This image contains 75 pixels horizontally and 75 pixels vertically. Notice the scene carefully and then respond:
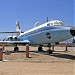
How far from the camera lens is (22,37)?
111ft

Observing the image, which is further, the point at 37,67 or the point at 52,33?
the point at 52,33

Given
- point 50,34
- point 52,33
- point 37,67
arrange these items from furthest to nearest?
1. point 50,34
2. point 52,33
3. point 37,67

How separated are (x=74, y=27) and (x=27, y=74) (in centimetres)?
1073

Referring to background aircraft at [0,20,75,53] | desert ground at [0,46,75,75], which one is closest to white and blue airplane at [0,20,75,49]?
background aircraft at [0,20,75,53]

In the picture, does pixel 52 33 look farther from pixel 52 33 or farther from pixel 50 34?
pixel 50 34

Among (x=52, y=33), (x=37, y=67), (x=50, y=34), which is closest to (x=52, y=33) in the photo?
(x=52, y=33)

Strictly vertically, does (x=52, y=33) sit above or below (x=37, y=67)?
above

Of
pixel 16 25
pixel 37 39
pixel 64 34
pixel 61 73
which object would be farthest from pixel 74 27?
pixel 16 25

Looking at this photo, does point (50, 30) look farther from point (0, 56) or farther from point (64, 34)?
point (0, 56)

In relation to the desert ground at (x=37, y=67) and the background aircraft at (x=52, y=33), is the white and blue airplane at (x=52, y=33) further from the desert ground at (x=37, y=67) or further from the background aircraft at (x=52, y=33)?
the desert ground at (x=37, y=67)

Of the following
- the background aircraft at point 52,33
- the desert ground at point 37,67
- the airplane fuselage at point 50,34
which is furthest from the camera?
the airplane fuselage at point 50,34

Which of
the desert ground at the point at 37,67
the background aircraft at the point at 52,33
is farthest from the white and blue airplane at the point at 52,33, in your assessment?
the desert ground at the point at 37,67

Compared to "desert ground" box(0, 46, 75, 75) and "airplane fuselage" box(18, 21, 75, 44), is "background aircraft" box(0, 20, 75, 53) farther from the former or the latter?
"desert ground" box(0, 46, 75, 75)

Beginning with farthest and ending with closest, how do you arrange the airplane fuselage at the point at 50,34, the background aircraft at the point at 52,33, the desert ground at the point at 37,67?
the airplane fuselage at the point at 50,34
the background aircraft at the point at 52,33
the desert ground at the point at 37,67
